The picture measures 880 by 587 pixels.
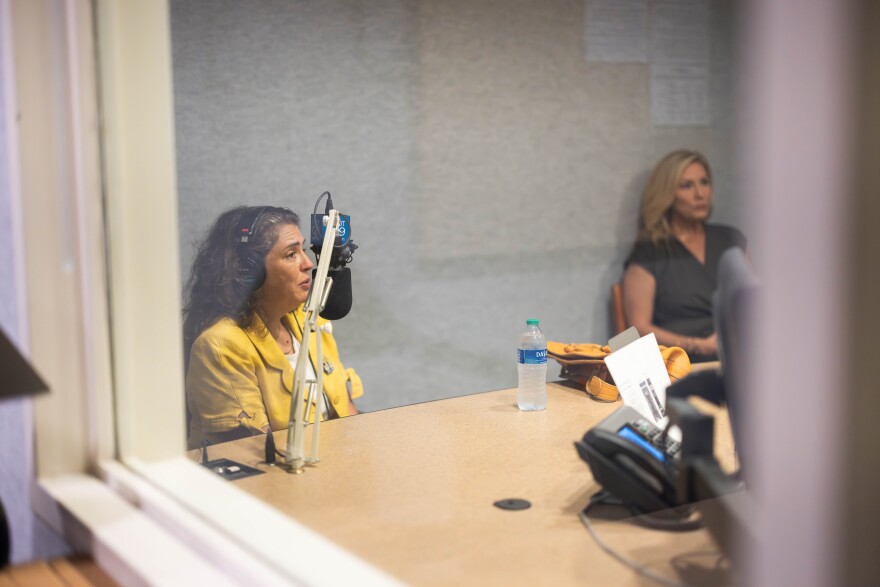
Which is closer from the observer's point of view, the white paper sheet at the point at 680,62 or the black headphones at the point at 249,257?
the black headphones at the point at 249,257

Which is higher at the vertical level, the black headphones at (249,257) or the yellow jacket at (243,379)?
the black headphones at (249,257)

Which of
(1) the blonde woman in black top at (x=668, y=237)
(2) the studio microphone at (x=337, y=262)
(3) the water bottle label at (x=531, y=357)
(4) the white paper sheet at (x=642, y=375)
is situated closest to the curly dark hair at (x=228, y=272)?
(2) the studio microphone at (x=337, y=262)

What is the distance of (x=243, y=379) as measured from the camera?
1.91 m

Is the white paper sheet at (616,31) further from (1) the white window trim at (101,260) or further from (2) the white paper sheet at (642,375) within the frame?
(1) the white window trim at (101,260)

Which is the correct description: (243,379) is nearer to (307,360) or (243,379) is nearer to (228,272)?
(228,272)

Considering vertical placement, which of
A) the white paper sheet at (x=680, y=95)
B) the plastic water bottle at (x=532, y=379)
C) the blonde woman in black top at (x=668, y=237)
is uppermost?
the white paper sheet at (x=680, y=95)

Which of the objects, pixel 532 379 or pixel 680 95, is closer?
pixel 532 379

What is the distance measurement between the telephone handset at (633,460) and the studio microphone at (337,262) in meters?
0.54

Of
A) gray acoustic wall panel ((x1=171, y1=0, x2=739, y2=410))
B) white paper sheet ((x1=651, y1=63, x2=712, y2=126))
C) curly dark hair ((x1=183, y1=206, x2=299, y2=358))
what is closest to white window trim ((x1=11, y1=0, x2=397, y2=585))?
curly dark hair ((x1=183, y1=206, x2=299, y2=358))

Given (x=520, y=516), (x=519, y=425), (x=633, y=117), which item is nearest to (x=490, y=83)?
(x=633, y=117)

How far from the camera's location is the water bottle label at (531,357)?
1919 millimetres

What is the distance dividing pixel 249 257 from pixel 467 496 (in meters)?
0.93

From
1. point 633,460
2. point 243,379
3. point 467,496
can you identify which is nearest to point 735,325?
point 633,460

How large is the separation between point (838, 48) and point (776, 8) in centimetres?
5
